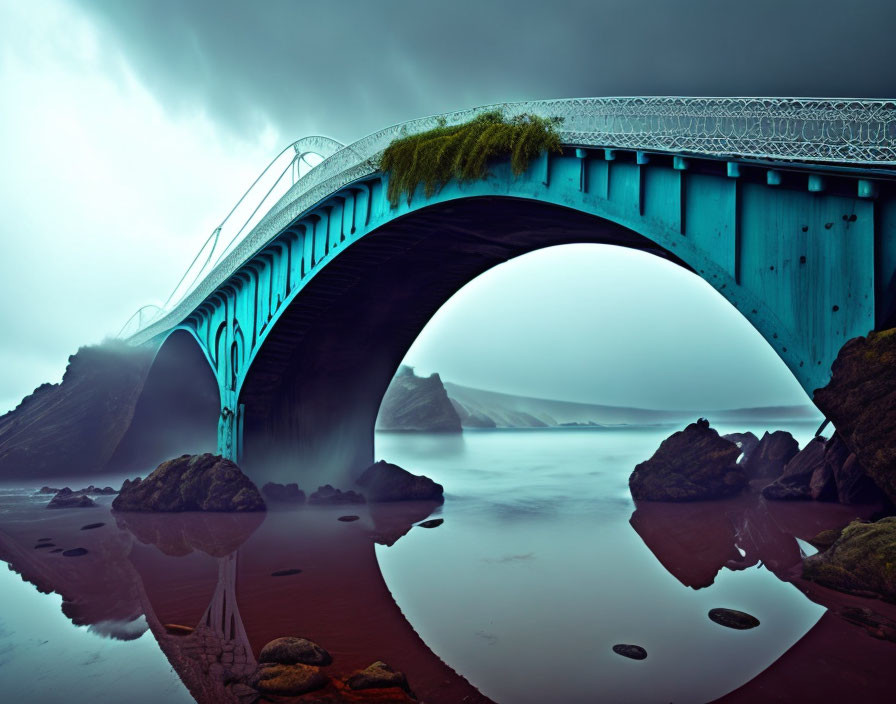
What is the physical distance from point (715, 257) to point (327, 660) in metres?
9.05

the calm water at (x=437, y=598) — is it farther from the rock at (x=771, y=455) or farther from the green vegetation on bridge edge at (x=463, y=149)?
the green vegetation on bridge edge at (x=463, y=149)

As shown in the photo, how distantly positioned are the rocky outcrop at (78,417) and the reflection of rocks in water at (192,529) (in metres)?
18.4

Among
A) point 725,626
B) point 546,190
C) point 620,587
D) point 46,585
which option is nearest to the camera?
point 725,626

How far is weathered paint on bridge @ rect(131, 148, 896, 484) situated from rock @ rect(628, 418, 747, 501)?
22.7 ft

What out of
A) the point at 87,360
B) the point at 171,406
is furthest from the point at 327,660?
the point at 87,360

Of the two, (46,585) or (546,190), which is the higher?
(546,190)

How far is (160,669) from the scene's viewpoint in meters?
7.50

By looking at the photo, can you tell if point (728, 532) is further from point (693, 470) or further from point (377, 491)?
point (377, 491)

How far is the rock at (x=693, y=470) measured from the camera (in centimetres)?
1928

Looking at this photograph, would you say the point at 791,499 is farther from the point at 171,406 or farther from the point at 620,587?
the point at 171,406

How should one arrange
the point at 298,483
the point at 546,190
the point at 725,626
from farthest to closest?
the point at 298,483
the point at 546,190
the point at 725,626

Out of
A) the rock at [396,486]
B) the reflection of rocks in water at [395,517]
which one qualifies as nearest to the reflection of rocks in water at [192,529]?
the reflection of rocks in water at [395,517]

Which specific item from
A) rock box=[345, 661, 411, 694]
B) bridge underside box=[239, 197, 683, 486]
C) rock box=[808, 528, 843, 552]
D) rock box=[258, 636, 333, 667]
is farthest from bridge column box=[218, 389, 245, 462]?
rock box=[808, 528, 843, 552]

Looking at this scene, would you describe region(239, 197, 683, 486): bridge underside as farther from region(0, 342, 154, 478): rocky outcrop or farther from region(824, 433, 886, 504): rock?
region(0, 342, 154, 478): rocky outcrop
